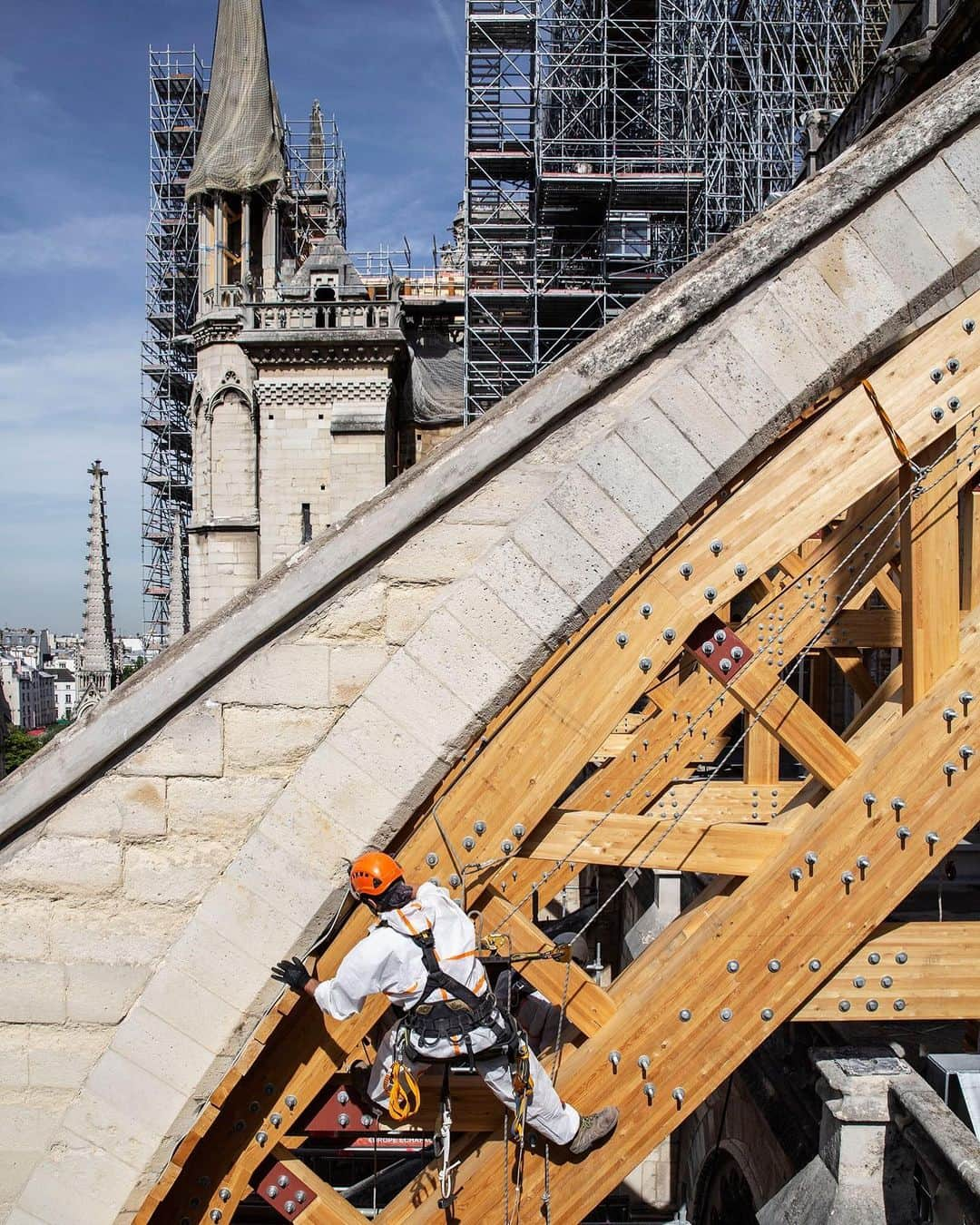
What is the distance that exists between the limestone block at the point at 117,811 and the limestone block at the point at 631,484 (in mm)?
1795

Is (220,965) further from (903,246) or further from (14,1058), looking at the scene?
(903,246)

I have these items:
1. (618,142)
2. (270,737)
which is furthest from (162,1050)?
(618,142)

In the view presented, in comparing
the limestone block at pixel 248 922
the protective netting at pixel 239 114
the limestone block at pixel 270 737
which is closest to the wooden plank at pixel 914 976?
the limestone block at pixel 248 922

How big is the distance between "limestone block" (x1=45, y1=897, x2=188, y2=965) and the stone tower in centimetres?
2589

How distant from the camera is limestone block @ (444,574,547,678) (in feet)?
10.5

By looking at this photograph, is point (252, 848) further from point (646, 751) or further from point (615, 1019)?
point (646, 751)

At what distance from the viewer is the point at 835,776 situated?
320 cm

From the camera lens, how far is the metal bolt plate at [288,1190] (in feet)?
11.1

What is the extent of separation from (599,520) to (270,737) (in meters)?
1.32

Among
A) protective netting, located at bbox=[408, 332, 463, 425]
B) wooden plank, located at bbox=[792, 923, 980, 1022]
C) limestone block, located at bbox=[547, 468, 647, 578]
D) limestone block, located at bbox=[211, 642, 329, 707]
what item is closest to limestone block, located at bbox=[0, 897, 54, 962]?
limestone block, located at bbox=[211, 642, 329, 707]

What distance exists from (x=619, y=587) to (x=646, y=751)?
2.23m

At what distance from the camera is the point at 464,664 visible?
320cm

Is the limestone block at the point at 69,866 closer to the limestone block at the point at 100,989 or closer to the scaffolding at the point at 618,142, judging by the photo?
the limestone block at the point at 100,989

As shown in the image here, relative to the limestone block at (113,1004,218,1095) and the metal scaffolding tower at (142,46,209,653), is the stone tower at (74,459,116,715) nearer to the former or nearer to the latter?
the metal scaffolding tower at (142,46,209,653)
